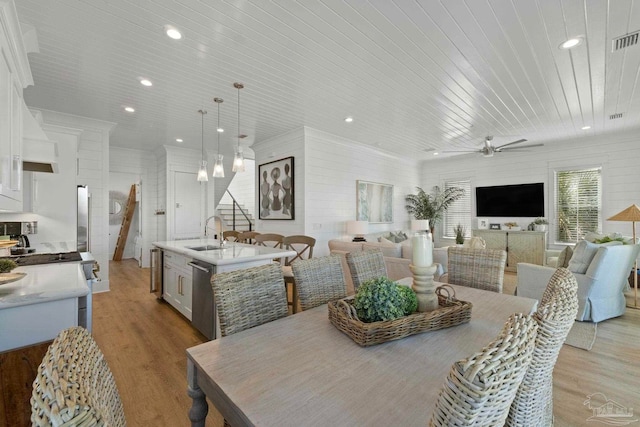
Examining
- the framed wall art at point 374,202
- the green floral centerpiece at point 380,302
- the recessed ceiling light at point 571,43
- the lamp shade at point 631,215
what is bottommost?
the green floral centerpiece at point 380,302

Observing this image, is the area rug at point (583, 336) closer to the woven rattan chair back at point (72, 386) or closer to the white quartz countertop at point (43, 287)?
the woven rattan chair back at point (72, 386)

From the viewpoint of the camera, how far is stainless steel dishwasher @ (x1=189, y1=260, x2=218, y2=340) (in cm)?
273

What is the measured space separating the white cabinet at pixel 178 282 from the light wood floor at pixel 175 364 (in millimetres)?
164

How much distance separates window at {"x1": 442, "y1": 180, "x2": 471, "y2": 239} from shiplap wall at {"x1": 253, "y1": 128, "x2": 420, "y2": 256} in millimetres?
2424

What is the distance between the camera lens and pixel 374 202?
6.66m

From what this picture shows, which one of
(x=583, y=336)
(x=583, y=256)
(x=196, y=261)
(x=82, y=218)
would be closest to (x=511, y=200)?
(x=583, y=256)

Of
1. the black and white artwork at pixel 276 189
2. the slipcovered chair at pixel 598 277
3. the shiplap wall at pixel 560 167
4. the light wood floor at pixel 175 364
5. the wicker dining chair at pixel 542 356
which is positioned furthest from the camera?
the shiplap wall at pixel 560 167

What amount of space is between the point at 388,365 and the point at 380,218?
19.5ft

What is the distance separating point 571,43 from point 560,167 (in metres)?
4.70

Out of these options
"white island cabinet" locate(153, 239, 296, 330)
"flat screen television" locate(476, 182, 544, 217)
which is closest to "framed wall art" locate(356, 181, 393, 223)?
"flat screen television" locate(476, 182, 544, 217)

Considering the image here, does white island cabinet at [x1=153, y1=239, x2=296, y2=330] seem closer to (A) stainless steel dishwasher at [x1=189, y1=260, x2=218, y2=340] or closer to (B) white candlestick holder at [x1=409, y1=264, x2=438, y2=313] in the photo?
(A) stainless steel dishwasher at [x1=189, y1=260, x2=218, y2=340]

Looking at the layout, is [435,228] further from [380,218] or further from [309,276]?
[309,276]

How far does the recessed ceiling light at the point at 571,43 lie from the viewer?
8.39 feet

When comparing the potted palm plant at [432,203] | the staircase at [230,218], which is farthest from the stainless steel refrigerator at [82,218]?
the potted palm plant at [432,203]
